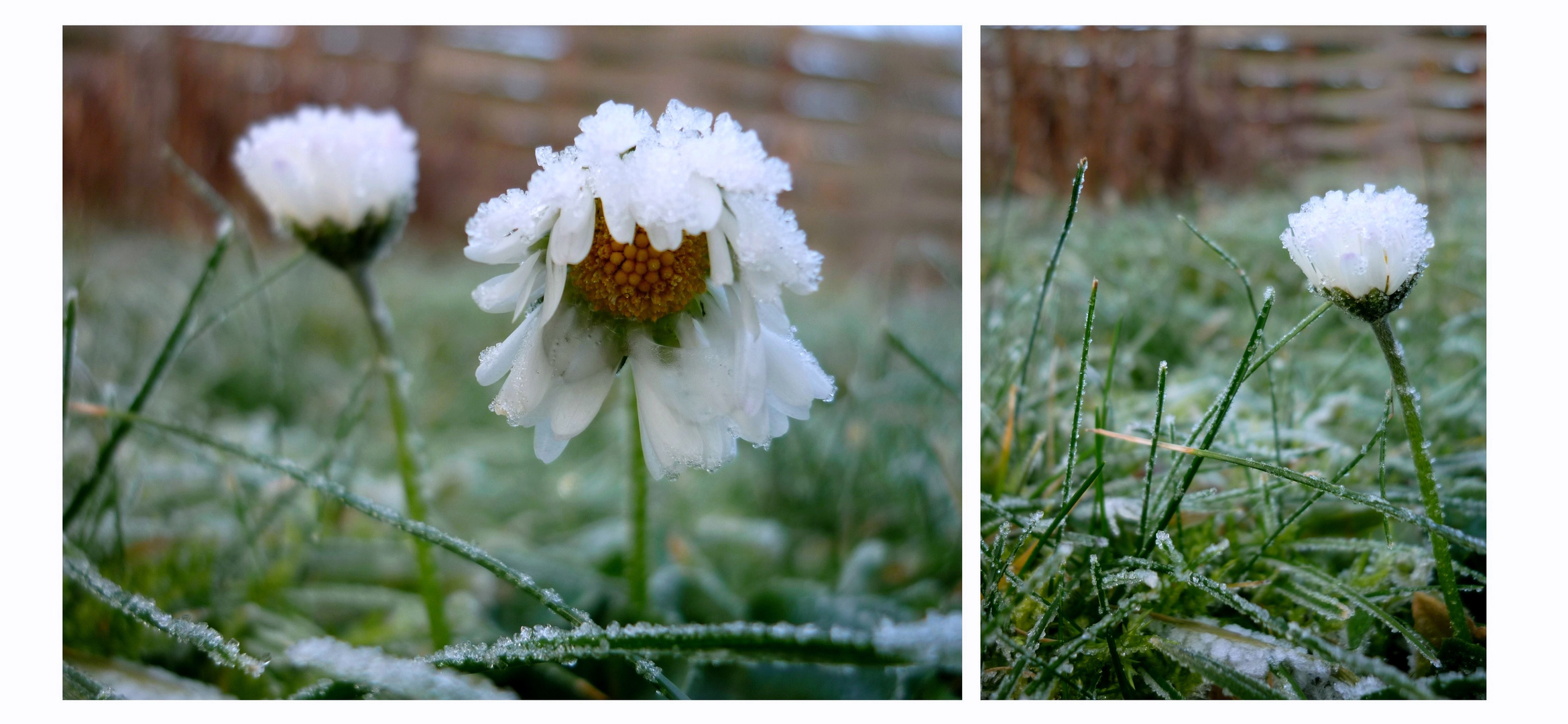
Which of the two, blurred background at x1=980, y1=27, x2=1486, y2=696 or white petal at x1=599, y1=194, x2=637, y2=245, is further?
blurred background at x1=980, y1=27, x2=1486, y2=696

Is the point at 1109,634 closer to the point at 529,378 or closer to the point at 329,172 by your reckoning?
the point at 529,378

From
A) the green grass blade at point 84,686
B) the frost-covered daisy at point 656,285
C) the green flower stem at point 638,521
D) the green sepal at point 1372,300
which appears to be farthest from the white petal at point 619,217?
the green grass blade at point 84,686

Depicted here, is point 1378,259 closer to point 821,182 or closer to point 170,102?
point 821,182

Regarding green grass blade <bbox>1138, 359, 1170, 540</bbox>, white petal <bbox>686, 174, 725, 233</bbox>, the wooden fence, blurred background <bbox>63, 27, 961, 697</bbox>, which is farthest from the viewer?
the wooden fence

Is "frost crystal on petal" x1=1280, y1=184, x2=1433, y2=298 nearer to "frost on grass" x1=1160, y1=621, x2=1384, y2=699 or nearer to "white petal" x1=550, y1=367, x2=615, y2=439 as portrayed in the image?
"frost on grass" x1=1160, y1=621, x2=1384, y2=699

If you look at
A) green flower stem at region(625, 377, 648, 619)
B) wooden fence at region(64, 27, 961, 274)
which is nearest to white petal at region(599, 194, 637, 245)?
green flower stem at region(625, 377, 648, 619)

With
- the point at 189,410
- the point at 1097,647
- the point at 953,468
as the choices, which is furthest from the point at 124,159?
the point at 1097,647
